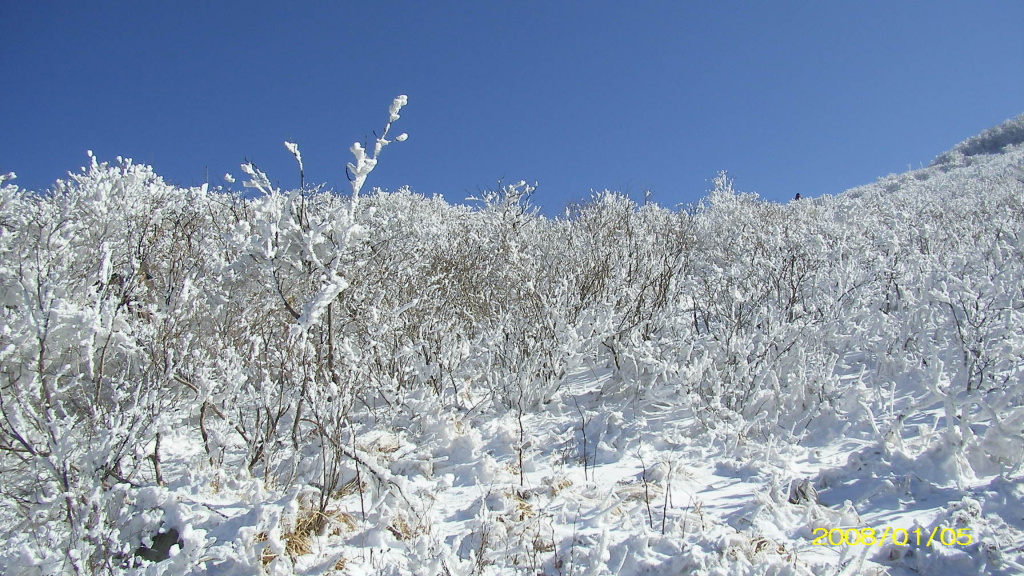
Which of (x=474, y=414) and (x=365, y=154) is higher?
(x=365, y=154)

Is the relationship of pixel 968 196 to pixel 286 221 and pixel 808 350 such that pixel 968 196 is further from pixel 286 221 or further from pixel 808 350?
pixel 286 221

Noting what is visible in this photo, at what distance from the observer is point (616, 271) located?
6484 mm

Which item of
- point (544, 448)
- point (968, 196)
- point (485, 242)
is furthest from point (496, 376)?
point (968, 196)

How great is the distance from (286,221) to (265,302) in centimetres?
180

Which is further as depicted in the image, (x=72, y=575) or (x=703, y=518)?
(x=703, y=518)
